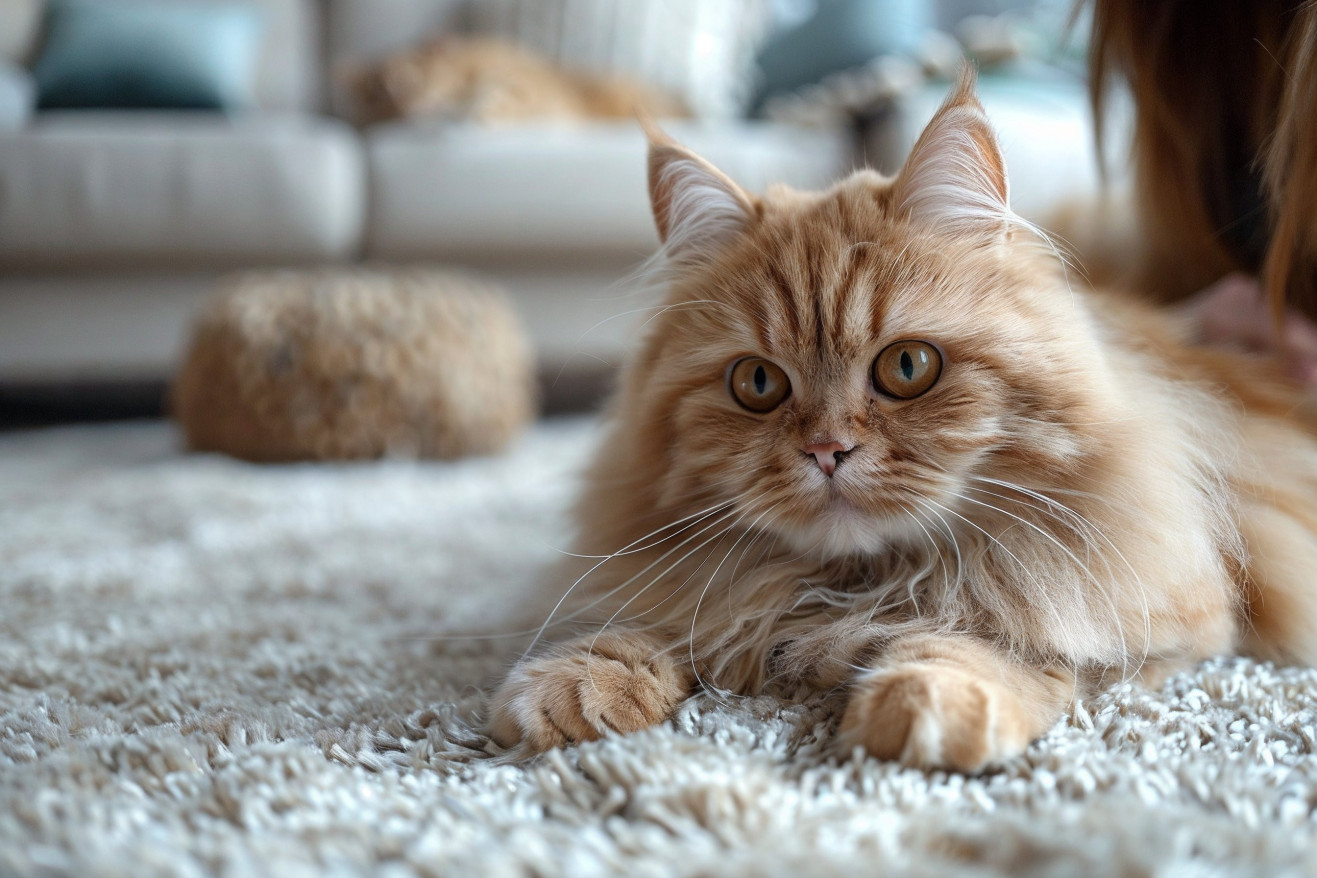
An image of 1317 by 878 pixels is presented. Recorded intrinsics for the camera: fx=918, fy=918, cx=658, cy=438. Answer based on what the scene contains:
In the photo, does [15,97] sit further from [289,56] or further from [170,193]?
[289,56]

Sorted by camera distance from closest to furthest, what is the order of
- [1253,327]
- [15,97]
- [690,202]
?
1. [690,202]
2. [1253,327]
3. [15,97]

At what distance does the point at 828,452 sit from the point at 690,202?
0.36 metres

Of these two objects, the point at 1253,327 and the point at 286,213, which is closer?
the point at 1253,327

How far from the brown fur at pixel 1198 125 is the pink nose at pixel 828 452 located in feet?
2.40

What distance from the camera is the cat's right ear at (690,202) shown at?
0.98 meters

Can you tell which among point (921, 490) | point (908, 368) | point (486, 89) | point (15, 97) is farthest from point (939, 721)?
point (15, 97)

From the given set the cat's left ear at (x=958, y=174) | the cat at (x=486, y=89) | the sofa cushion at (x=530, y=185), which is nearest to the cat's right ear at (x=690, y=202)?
the cat's left ear at (x=958, y=174)

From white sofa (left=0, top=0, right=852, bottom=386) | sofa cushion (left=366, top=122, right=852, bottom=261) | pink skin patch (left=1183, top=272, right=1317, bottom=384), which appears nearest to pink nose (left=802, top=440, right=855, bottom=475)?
pink skin patch (left=1183, top=272, right=1317, bottom=384)

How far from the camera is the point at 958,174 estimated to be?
0.89m

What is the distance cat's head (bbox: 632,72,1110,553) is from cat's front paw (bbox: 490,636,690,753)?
17cm

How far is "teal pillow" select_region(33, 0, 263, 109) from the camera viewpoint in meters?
3.29

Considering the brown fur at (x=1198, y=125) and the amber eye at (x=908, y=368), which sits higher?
the brown fur at (x=1198, y=125)

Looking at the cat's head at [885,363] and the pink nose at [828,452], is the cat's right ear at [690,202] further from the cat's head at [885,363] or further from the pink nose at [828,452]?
the pink nose at [828,452]

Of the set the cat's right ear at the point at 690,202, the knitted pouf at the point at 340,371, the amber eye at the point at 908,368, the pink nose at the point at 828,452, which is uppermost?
the cat's right ear at the point at 690,202
